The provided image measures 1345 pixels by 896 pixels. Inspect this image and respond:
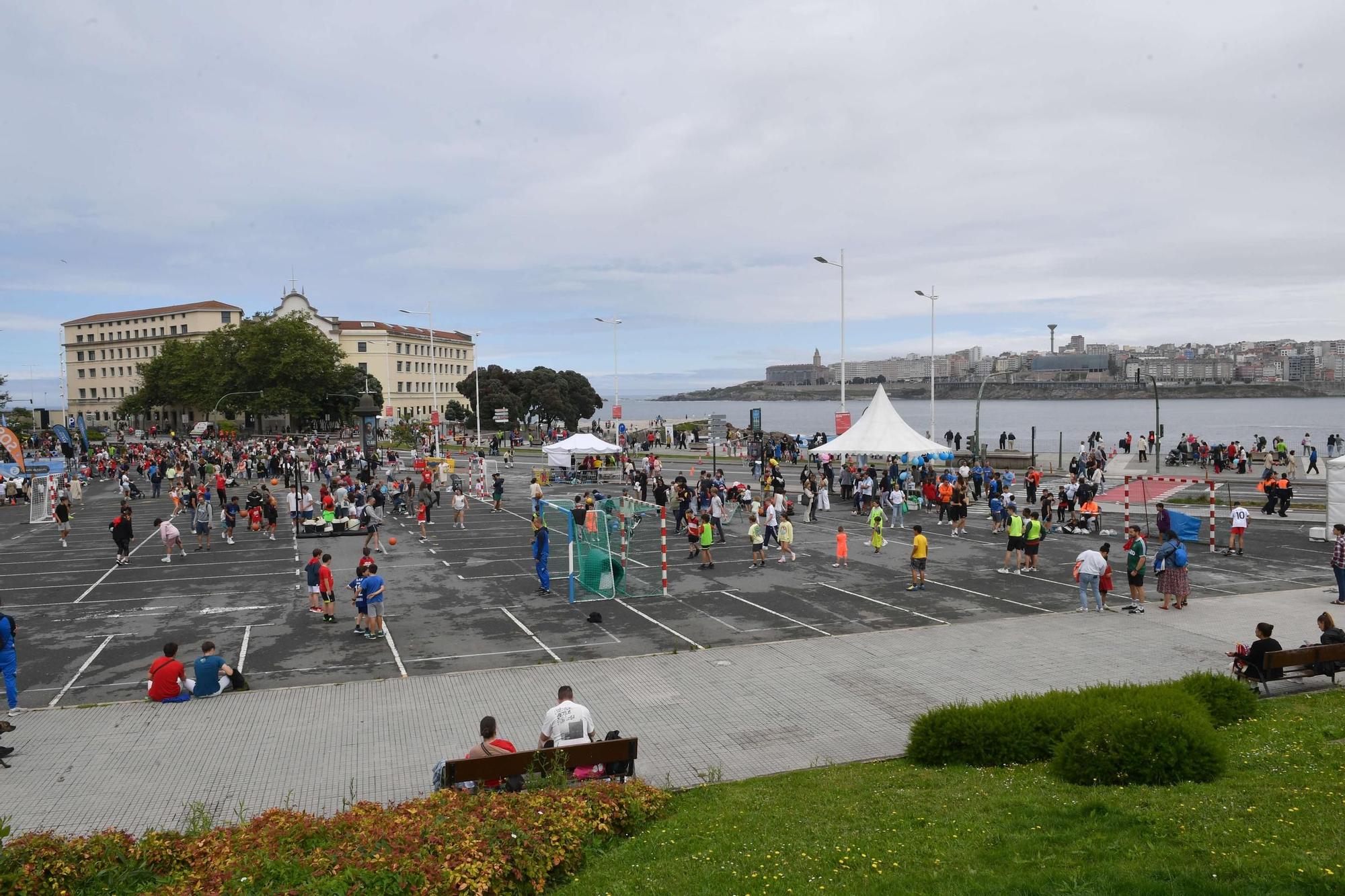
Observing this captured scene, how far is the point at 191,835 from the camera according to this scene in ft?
22.0

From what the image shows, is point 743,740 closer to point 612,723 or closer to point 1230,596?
point 612,723

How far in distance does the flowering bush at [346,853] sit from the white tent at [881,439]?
94.8 feet

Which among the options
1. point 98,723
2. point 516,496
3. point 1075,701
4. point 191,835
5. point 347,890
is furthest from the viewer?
point 516,496

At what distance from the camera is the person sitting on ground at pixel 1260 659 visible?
35.6 ft

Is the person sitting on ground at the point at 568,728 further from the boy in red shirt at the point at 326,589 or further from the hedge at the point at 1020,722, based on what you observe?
the boy in red shirt at the point at 326,589

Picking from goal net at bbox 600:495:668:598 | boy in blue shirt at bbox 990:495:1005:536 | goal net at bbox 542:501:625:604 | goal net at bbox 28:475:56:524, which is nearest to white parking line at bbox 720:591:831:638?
goal net at bbox 600:495:668:598

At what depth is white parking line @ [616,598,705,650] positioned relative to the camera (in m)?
14.2

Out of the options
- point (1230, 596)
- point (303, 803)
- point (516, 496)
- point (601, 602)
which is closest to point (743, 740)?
point (303, 803)

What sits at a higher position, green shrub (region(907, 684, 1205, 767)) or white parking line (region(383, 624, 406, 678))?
green shrub (region(907, 684, 1205, 767))

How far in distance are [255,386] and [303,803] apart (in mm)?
93338

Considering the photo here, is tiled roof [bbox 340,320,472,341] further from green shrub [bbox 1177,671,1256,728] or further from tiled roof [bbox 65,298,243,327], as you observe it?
green shrub [bbox 1177,671,1256,728]

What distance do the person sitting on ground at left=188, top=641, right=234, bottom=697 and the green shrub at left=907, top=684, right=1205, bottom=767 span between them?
29.7ft

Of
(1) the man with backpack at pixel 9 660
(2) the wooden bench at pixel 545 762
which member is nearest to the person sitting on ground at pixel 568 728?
(2) the wooden bench at pixel 545 762

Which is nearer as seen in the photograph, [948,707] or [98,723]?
[948,707]
